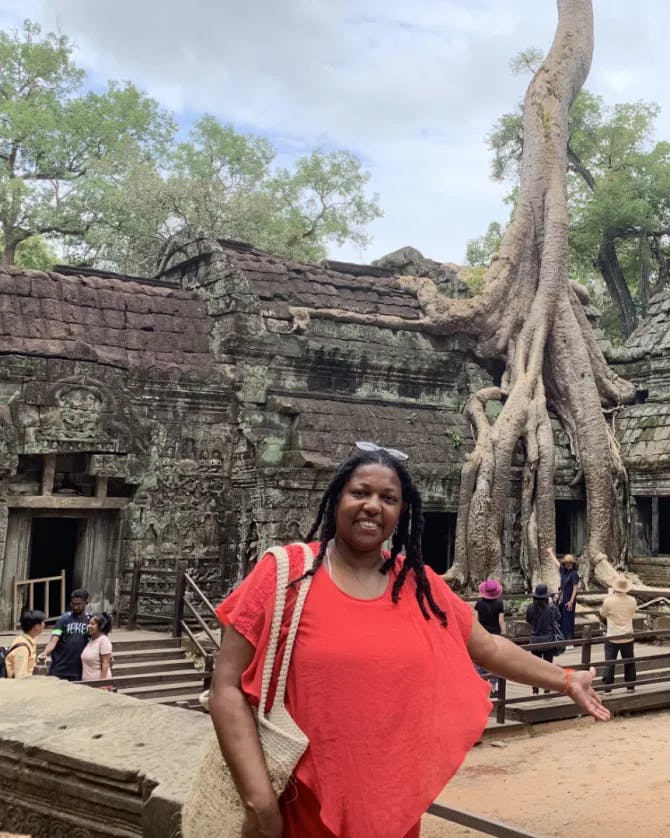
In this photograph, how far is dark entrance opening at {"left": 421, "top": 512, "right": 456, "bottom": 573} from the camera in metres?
13.0

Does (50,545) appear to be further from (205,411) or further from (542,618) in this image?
(542,618)

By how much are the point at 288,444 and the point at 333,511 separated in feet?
30.2

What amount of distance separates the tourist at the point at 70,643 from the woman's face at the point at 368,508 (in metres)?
4.90

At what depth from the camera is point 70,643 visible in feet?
21.4

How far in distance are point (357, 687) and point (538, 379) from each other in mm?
11935

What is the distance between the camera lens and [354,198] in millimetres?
30109

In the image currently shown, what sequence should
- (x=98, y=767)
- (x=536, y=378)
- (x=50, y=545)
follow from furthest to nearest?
1. (x=536, y=378)
2. (x=50, y=545)
3. (x=98, y=767)

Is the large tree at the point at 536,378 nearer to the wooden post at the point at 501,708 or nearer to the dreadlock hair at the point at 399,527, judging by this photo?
the wooden post at the point at 501,708

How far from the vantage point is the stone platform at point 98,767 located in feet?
8.50

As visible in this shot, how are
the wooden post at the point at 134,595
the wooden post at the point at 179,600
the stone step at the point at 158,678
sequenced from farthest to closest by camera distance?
1. the wooden post at the point at 134,595
2. the wooden post at the point at 179,600
3. the stone step at the point at 158,678

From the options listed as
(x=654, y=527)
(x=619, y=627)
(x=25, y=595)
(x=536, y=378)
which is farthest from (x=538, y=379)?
(x=25, y=595)

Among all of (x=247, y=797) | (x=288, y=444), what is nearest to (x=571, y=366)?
(x=288, y=444)

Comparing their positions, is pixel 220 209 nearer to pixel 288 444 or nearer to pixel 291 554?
pixel 288 444

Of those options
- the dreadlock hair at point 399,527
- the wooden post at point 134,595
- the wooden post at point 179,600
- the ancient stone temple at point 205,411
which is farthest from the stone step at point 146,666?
the dreadlock hair at point 399,527
